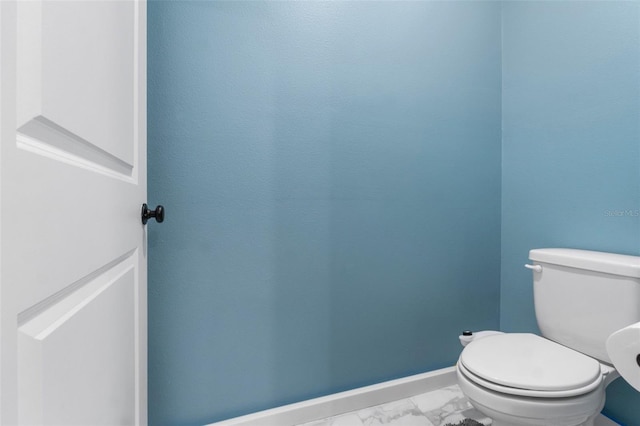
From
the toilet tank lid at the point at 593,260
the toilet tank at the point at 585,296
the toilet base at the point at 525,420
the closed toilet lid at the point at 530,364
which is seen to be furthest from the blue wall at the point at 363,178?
the toilet base at the point at 525,420

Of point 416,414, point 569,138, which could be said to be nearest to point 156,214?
point 416,414

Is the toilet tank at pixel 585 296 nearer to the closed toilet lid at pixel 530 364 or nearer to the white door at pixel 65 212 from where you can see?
the closed toilet lid at pixel 530 364

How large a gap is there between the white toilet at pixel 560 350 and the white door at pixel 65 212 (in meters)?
1.03

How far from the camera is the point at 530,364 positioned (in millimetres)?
1086

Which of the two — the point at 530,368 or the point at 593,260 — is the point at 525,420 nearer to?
the point at 530,368

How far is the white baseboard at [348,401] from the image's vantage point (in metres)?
1.34

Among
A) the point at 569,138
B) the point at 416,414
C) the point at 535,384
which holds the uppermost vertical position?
the point at 569,138

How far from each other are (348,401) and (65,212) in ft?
4.60

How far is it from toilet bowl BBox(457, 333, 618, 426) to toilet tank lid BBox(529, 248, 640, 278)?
0.31 m

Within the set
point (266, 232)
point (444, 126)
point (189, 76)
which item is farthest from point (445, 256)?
point (189, 76)

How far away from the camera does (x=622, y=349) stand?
1.73 ft

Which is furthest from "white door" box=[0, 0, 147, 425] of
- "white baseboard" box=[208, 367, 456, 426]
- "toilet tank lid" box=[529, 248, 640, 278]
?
"toilet tank lid" box=[529, 248, 640, 278]

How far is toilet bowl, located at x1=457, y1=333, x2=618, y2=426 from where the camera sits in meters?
0.96

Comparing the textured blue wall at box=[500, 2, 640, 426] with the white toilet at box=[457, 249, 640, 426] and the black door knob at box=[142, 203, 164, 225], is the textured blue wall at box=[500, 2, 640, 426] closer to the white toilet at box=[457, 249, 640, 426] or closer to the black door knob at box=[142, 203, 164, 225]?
the white toilet at box=[457, 249, 640, 426]
